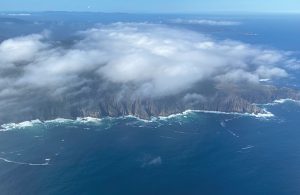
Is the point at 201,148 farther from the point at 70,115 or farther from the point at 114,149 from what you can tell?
the point at 70,115

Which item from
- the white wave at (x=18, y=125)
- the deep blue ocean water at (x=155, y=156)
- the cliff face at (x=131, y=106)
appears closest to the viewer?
the deep blue ocean water at (x=155, y=156)

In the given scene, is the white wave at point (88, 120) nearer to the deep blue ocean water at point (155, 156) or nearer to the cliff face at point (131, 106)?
the deep blue ocean water at point (155, 156)

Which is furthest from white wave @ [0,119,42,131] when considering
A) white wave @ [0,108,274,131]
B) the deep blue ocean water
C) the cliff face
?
the cliff face

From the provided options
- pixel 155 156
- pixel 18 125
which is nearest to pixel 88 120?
pixel 18 125

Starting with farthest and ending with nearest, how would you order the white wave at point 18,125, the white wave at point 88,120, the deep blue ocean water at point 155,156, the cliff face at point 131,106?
the cliff face at point 131,106 → the white wave at point 88,120 → the white wave at point 18,125 → the deep blue ocean water at point 155,156

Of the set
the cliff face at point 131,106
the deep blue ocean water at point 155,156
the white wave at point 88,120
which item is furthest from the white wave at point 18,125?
the cliff face at point 131,106

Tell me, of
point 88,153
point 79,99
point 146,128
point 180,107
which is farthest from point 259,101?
point 88,153

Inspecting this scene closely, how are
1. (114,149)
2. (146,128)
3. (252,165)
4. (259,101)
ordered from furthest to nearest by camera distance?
(259,101)
(146,128)
(114,149)
(252,165)
